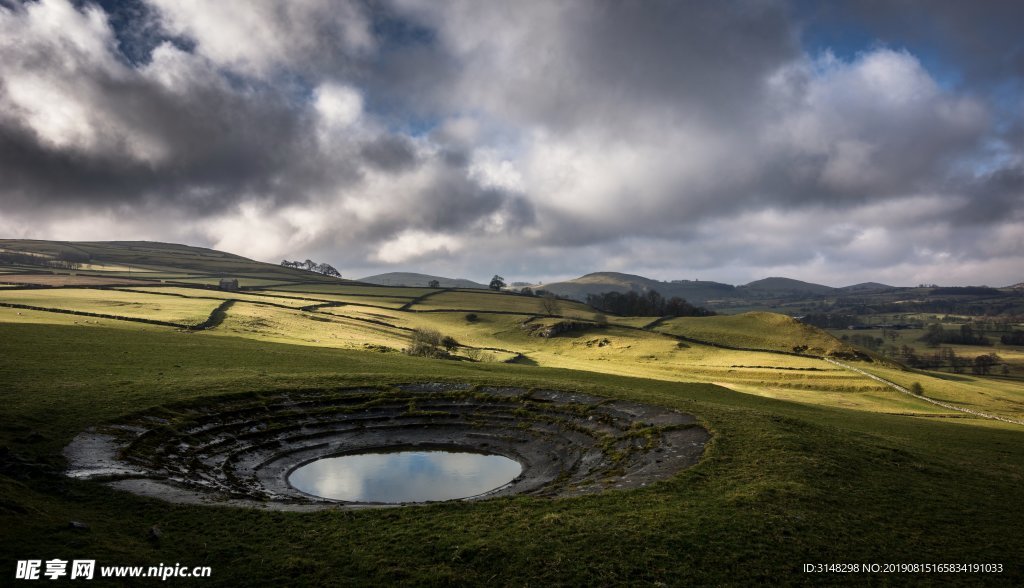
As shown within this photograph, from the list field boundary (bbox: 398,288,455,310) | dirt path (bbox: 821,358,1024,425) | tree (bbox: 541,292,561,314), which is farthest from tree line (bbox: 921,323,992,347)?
field boundary (bbox: 398,288,455,310)

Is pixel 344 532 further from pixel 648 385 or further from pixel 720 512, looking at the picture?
pixel 648 385

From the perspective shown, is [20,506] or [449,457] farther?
[449,457]

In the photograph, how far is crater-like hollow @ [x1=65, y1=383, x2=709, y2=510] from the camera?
22.8m

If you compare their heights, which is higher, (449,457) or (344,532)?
(344,532)

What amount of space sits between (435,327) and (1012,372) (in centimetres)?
13933

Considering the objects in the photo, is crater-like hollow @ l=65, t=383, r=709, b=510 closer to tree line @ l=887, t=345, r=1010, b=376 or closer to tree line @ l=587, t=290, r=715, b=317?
tree line @ l=887, t=345, r=1010, b=376

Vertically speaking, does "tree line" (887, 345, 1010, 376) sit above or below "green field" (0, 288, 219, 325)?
below

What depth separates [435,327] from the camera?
395 feet

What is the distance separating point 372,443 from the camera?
116ft

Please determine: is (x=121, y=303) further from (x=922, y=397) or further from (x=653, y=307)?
(x=653, y=307)

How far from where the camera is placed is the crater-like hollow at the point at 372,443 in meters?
22.8

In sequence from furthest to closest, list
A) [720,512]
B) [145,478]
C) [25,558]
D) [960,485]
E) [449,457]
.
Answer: [449,457]
[960,485]
[145,478]
[720,512]
[25,558]

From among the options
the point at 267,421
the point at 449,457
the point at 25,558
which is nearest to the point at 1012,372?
the point at 449,457

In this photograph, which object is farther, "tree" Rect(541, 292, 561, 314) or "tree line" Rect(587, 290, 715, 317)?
"tree line" Rect(587, 290, 715, 317)
